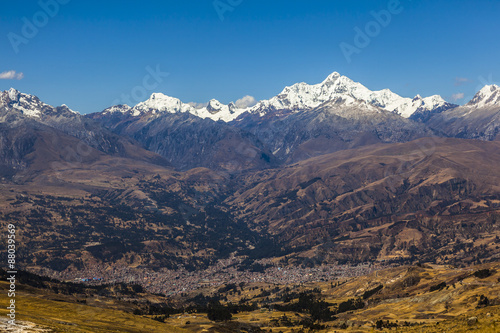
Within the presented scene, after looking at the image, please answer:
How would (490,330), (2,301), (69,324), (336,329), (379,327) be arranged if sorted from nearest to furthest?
(490,330) < (69,324) < (2,301) < (379,327) < (336,329)

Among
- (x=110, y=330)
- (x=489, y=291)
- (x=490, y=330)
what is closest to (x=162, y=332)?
(x=110, y=330)

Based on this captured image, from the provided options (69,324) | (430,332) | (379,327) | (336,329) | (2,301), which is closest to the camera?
(430,332)

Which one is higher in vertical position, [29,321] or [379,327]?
[29,321]

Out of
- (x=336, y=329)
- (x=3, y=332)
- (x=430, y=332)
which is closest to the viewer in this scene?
(x=3, y=332)

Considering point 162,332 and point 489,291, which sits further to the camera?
point 489,291

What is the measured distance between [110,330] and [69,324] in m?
11.1

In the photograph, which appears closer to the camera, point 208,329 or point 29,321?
point 29,321

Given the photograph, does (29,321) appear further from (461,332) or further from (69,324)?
(461,332)

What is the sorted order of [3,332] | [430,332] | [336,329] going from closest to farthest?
[3,332] < [430,332] < [336,329]

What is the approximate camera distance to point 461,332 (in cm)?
10725

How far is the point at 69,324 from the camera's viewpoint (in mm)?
136500

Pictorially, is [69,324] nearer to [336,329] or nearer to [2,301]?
[2,301]

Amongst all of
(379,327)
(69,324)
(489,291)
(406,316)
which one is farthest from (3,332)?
(489,291)

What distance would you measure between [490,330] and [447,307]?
111 m
